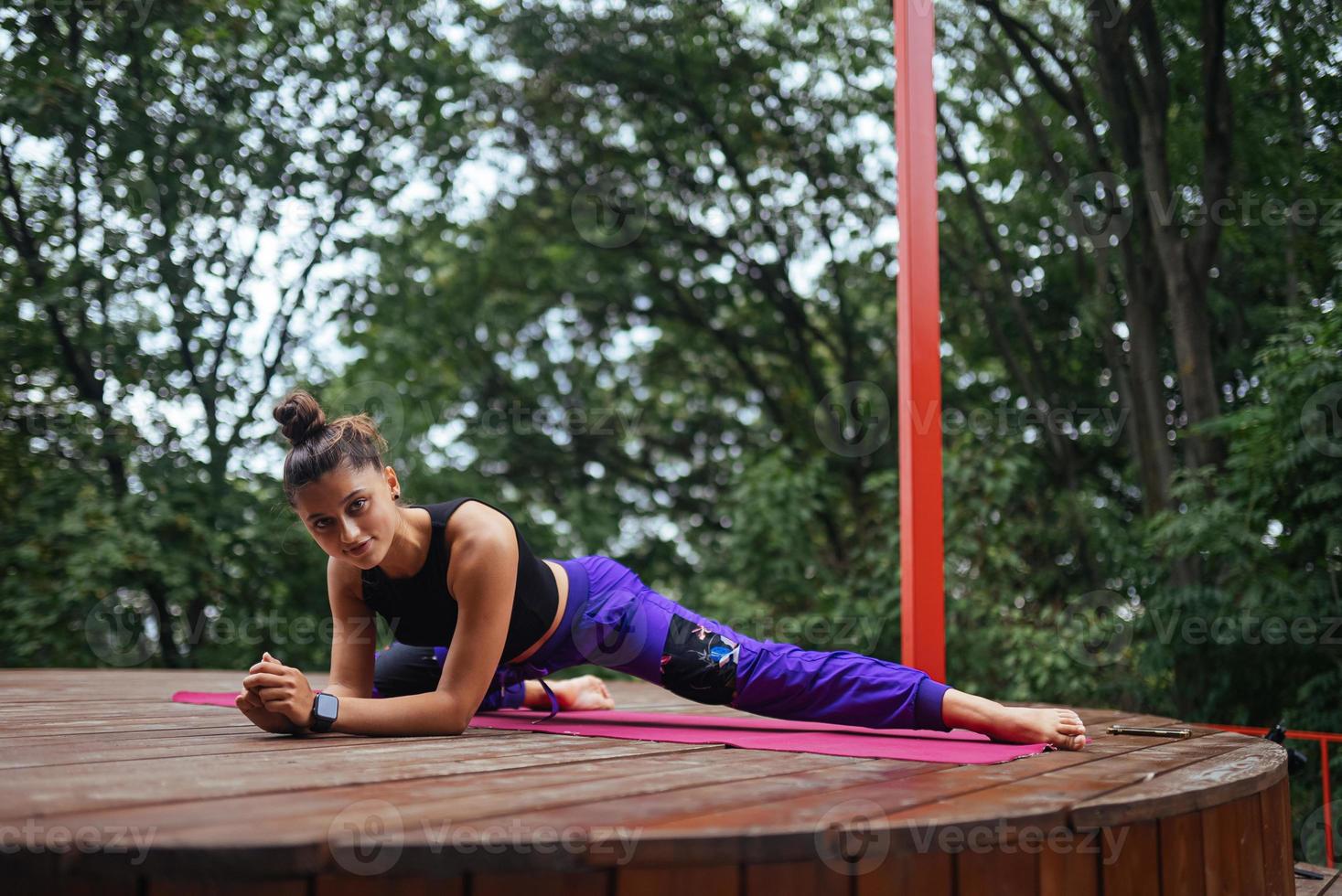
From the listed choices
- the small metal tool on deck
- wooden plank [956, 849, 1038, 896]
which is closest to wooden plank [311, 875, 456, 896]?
wooden plank [956, 849, 1038, 896]

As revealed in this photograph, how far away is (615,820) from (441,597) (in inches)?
45.8

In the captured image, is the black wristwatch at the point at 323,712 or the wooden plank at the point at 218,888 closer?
the wooden plank at the point at 218,888

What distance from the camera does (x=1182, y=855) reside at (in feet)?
4.82

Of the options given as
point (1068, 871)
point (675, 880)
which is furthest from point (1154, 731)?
point (675, 880)

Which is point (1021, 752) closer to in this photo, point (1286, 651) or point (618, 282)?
point (1286, 651)

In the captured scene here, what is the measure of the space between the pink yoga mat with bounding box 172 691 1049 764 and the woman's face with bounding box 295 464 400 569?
1.85 ft

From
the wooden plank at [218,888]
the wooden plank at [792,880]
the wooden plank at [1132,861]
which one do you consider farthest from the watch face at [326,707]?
the wooden plank at [1132,861]

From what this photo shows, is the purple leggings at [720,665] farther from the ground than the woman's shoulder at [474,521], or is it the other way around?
the woman's shoulder at [474,521]

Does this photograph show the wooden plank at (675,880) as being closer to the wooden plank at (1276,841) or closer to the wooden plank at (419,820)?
the wooden plank at (419,820)

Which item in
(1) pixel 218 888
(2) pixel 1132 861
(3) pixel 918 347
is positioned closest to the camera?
(1) pixel 218 888

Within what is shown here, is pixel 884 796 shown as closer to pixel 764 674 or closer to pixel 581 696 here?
pixel 764 674

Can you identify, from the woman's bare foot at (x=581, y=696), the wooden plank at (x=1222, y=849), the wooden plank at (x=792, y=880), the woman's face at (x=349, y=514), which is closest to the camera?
the wooden plank at (x=792, y=880)

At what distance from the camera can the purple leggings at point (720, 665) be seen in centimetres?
221

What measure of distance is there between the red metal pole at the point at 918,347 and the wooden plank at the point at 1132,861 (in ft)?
5.06
